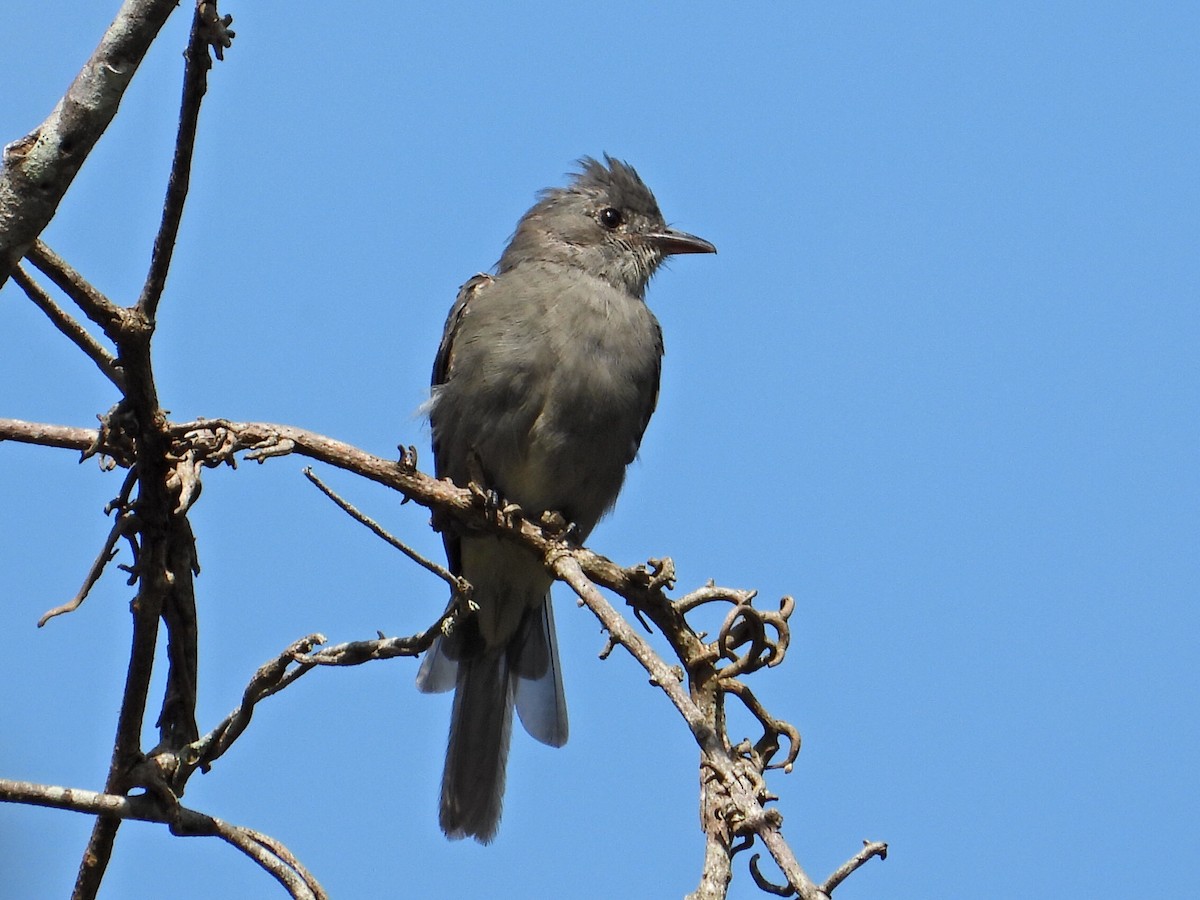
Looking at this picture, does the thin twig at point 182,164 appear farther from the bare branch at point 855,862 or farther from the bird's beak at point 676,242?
the bird's beak at point 676,242

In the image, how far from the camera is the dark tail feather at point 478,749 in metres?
5.38

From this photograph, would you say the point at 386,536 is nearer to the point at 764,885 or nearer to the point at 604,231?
the point at 764,885

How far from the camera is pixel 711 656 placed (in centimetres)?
284

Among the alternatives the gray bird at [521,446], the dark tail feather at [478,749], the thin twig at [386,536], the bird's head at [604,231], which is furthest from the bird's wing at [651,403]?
the thin twig at [386,536]

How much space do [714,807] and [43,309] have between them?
5.31ft

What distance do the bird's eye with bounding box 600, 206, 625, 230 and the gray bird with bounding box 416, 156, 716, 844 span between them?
1.72ft

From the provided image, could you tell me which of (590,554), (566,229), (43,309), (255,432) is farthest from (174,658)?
(566,229)

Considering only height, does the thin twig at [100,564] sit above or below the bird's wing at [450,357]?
below

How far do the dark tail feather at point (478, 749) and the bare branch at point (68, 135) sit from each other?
3.50 m

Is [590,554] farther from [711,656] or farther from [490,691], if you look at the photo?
[490,691]

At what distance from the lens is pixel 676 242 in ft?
23.7

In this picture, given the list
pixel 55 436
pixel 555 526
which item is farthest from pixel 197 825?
pixel 555 526

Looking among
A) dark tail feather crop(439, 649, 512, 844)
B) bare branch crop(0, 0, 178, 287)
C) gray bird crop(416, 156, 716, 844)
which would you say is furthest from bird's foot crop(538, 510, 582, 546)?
bare branch crop(0, 0, 178, 287)

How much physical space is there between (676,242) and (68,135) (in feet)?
16.6
